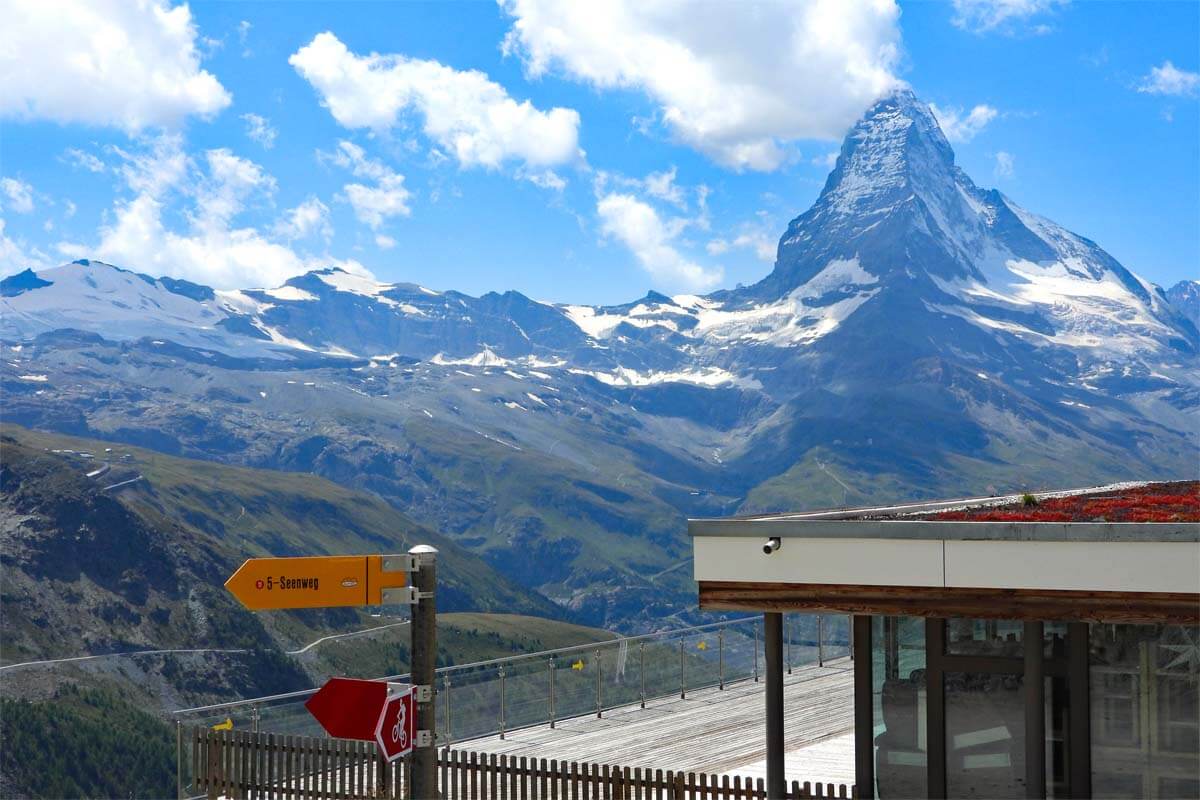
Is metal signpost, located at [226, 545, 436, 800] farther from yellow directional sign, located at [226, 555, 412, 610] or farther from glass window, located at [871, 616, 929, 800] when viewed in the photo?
glass window, located at [871, 616, 929, 800]

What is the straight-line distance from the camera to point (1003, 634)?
1367cm

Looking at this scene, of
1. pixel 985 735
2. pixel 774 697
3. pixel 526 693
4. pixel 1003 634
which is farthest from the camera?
pixel 526 693

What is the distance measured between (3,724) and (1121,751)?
454ft

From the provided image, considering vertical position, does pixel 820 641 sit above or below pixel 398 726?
below

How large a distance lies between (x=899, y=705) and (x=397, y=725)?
259 inches

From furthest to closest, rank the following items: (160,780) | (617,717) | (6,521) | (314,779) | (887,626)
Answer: (6,521)
(160,780)
(617,717)
(314,779)
(887,626)

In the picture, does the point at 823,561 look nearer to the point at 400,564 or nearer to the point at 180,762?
the point at 400,564

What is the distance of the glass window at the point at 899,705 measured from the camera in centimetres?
1420

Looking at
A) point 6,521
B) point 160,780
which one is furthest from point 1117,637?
point 6,521

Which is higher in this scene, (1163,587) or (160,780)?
(1163,587)

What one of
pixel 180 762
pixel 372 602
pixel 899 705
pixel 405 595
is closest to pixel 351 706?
pixel 372 602

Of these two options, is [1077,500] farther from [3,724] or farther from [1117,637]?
[3,724]

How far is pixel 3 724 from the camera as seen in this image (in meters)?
132

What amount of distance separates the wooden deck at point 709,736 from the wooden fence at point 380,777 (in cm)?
291
